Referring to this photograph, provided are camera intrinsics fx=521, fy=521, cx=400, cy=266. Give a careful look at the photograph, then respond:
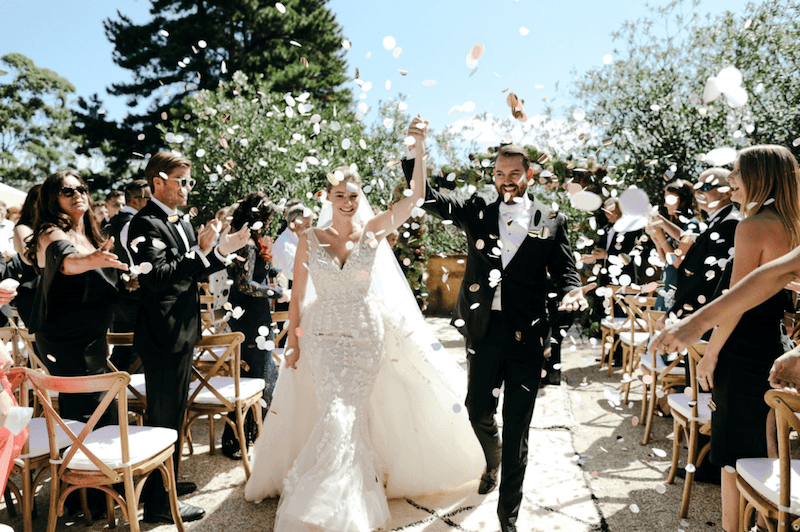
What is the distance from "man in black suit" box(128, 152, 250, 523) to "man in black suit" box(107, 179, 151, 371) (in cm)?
26

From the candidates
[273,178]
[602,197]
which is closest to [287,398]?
[602,197]

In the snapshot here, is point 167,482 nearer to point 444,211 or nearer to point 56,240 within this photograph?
point 56,240

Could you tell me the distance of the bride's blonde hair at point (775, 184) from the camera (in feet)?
7.64

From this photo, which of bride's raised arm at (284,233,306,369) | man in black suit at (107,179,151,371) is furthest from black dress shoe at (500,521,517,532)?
man in black suit at (107,179,151,371)

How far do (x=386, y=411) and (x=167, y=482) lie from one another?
4.28 feet

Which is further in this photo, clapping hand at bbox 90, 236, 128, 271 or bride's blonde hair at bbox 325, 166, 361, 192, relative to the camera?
bride's blonde hair at bbox 325, 166, 361, 192

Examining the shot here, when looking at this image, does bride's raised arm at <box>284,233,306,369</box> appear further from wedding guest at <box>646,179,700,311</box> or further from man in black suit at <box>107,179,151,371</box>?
wedding guest at <box>646,179,700,311</box>

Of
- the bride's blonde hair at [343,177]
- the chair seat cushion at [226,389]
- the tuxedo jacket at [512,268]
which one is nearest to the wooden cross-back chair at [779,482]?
the tuxedo jacket at [512,268]

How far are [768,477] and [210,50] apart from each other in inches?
701

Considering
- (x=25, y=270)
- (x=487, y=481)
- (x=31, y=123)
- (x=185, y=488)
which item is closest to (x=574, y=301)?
(x=487, y=481)

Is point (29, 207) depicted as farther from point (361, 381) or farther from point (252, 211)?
point (361, 381)

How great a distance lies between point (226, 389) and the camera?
12.0 ft

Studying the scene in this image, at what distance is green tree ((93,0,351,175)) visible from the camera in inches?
629

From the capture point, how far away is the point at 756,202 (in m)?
2.38
